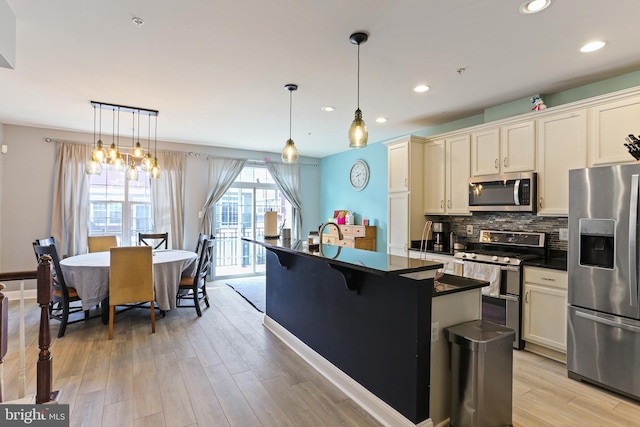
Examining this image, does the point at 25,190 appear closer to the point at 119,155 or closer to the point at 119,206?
the point at 119,206

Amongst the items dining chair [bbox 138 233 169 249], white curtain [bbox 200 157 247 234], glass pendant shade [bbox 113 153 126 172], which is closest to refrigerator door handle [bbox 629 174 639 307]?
glass pendant shade [bbox 113 153 126 172]

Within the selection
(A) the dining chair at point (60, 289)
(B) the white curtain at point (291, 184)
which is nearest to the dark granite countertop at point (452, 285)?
(A) the dining chair at point (60, 289)

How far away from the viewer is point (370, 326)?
229 centimetres

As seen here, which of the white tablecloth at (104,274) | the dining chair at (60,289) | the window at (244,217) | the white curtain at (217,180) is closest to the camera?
the dining chair at (60,289)

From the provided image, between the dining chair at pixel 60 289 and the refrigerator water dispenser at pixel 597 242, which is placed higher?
the refrigerator water dispenser at pixel 597 242

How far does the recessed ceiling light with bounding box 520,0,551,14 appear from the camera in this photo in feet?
6.36

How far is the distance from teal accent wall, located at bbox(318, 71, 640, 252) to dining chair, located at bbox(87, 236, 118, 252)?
4128 millimetres

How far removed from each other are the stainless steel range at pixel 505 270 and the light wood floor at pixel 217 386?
1.29ft

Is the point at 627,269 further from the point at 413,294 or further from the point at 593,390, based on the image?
the point at 413,294

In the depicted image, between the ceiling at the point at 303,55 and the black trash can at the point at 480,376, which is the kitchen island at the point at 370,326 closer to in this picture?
the black trash can at the point at 480,376

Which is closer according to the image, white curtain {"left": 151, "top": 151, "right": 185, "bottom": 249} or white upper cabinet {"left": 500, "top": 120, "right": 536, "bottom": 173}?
white upper cabinet {"left": 500, "top": 120, "right": 536, "bottom": 173}

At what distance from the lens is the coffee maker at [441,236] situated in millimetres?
4371

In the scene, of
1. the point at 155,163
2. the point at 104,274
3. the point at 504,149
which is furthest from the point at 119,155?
the point at 504,149

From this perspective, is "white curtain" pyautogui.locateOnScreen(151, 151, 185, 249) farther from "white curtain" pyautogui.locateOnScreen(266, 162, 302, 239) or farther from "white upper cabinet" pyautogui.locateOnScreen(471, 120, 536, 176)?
"white upper cabinet" pyautogui.locateOnScreen(471, 120, 536, 176)
